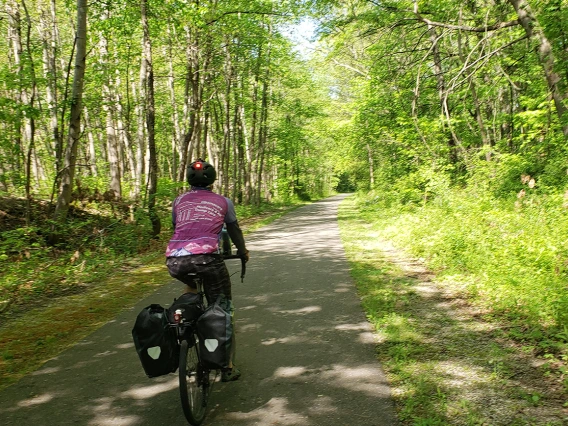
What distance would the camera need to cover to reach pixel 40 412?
11.7ft

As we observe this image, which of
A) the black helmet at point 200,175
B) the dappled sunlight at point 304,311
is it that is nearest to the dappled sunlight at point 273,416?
the black helmet at point 200,175

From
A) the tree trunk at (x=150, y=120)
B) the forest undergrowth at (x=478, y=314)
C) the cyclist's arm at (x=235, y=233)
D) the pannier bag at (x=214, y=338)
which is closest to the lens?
the pannier bag at (x=214, y=338)

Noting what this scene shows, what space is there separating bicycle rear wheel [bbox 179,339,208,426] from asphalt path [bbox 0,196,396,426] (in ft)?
0.59

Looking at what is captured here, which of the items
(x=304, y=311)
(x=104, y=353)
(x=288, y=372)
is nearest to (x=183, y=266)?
(x=288, y=372)

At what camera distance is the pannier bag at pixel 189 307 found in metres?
3.25

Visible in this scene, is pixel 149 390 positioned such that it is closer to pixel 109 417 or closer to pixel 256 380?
pixel 109 417

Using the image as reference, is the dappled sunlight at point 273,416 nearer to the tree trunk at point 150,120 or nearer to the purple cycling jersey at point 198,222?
the purple cycling jersey at point 198,222

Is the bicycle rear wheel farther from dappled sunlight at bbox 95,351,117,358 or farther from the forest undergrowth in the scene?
dappled sunlight at bbox 95,351,117,358

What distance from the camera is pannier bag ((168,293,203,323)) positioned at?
3246 millimetres

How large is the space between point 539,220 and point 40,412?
782 cm

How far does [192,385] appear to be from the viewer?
10.6 ft

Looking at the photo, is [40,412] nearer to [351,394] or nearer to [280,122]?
[351,394]

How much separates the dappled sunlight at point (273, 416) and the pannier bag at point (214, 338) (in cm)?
54

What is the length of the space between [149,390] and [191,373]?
3.21ft
